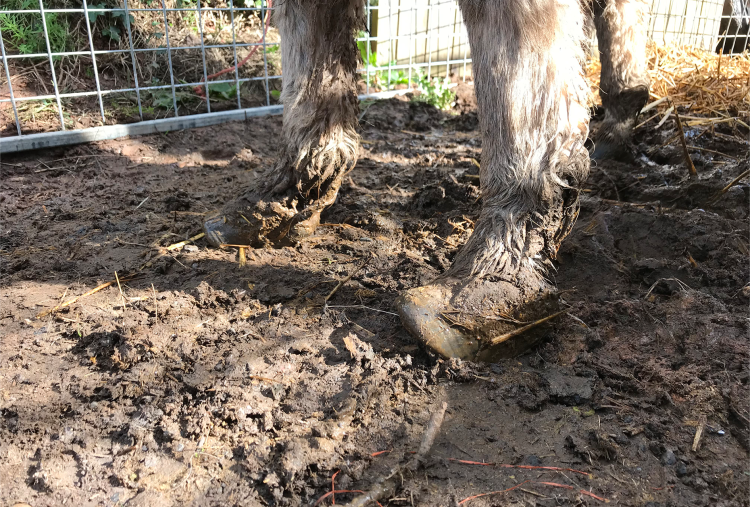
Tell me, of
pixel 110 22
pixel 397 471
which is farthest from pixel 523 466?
pixel 110 22

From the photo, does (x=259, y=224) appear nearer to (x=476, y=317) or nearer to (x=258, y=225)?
(x=258, y=225)

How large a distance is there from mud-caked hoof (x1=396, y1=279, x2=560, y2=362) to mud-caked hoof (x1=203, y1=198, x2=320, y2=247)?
30.2 inches

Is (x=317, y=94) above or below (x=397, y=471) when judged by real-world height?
above

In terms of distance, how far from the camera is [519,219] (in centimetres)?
181

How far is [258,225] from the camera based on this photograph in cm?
238

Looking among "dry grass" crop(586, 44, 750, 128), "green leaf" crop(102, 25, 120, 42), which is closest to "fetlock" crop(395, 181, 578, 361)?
"dry grass" crop(586, 44, 750, 128)

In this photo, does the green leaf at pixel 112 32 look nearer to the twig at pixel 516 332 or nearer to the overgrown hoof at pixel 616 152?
the overgrown hoof at pixel 616 152

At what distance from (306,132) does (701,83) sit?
305 centimetres

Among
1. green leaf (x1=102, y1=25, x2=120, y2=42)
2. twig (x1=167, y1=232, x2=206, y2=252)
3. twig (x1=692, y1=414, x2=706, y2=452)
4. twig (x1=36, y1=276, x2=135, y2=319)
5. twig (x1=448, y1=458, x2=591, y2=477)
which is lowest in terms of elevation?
twig (x1=448, y1=458, x2=591, y2=477)

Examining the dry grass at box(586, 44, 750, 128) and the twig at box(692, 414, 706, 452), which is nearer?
the twig at box(692, 414, 706, 452)

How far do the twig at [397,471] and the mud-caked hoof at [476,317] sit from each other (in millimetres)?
243

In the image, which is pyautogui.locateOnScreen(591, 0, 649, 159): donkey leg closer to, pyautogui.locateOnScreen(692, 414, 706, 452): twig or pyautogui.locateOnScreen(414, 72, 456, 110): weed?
pyautogui.locateOnScreen(414, 72, 456, 110): weed

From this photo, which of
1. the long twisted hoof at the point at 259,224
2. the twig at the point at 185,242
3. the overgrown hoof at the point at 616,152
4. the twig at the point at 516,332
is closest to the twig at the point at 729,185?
the overgrown hoof at the point at 616,152

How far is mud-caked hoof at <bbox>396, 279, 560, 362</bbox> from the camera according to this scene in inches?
67.6
